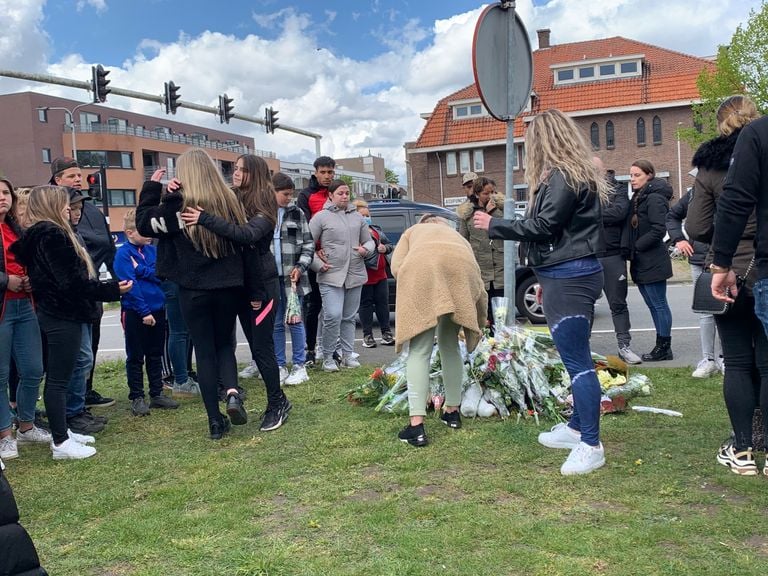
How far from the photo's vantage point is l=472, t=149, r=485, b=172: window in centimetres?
4522

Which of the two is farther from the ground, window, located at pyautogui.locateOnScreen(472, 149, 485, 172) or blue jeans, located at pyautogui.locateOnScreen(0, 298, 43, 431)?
window, located at pyautogui.locateOnScreen(472, 149, 485, 172)

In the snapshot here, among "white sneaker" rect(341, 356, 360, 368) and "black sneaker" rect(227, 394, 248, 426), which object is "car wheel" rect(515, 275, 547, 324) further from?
"black sneaker" rect(227, 394, 248, 426)

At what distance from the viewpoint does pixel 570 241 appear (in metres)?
4.07

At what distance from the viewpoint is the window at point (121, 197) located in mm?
57875

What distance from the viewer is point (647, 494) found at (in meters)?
3.68

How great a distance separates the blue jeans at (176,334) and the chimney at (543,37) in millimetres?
47711

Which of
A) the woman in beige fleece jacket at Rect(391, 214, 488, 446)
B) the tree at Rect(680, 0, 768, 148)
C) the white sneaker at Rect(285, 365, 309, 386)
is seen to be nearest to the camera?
the woman in beige fleece jacket at Rect(391, 214, 488, 446)

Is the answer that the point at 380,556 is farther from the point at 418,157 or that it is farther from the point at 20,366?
the point at 418,157

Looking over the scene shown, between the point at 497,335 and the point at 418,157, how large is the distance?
139 feet

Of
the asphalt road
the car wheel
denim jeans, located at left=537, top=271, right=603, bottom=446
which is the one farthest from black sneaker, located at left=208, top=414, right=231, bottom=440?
the car wheel

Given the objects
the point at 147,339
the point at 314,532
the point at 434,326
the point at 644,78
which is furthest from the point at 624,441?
the point at 644,78

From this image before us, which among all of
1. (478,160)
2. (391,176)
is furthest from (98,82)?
(391,176)

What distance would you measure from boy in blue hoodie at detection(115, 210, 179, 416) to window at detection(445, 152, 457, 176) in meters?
41.2

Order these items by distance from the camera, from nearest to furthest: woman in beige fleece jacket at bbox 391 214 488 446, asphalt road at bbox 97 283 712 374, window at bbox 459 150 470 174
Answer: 1. woman in beige fleece jacket at bbox 391 214 488 446
2. asphalt road at bbox 97 283 712 374
3. window at bbox 459 150 470 174
